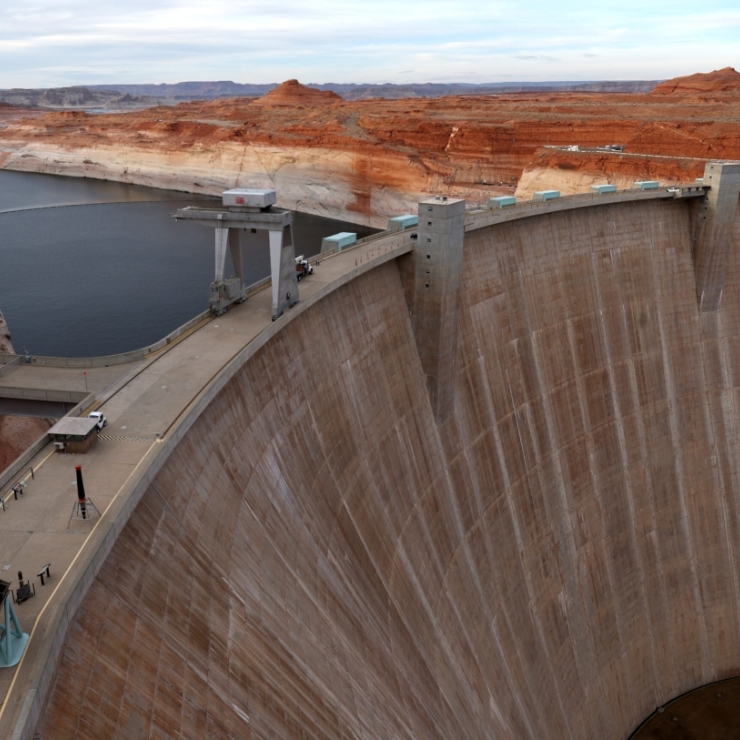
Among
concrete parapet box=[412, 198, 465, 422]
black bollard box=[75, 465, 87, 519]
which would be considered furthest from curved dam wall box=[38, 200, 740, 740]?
black bollard box=[75, 465, 87, 519]

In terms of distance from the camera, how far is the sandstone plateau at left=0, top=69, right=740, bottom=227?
66000mm

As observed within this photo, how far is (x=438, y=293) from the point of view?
2483 cm

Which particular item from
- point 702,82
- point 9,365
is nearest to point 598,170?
point 9,365

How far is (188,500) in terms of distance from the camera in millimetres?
14539

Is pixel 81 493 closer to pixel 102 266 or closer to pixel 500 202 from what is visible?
pixel 500 202

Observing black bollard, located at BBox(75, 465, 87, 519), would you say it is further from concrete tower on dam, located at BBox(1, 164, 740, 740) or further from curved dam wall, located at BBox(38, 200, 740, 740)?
curved dam wall, located at BBox(38, 200, 740, 740)

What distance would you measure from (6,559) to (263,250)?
66.1m

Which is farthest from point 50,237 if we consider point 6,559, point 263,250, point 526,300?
point 6,559

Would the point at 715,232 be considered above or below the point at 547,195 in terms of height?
below

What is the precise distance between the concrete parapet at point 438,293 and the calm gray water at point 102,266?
27.2m

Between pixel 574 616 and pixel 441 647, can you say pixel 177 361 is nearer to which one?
pixel 441 647

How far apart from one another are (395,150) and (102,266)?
4147 cm

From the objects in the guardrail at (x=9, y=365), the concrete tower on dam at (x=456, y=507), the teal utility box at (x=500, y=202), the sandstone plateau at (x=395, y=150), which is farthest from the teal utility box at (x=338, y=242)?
the sandstone plateau at (x=395, y=150)

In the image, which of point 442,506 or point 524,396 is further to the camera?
point 524,396
